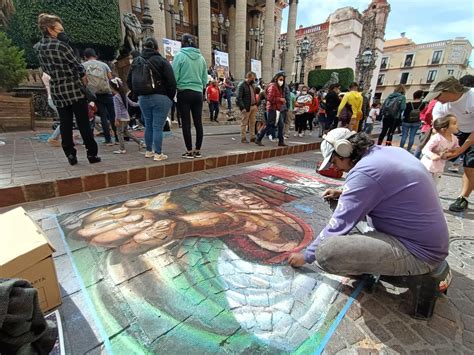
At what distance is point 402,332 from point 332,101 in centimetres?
686

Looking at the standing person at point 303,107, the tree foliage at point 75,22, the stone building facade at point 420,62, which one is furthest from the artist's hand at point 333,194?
the stone building facade at point 420,62

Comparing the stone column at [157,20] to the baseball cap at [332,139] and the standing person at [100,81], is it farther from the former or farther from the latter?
the baseball cap at [332,139]

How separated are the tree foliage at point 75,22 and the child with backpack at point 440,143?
466 inches

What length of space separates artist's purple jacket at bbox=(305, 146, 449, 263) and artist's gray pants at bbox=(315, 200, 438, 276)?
55 millimetres

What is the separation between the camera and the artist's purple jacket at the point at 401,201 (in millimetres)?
1410

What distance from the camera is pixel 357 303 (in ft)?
5.30

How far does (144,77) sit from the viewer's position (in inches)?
138

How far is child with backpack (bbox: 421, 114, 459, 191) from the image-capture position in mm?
2941

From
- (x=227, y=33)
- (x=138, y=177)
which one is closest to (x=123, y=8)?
(x=227, y=33)

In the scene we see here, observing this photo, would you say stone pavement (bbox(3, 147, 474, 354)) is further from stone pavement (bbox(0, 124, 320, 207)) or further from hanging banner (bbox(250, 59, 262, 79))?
hanging banner (bbox(250, 59, 262, 79))

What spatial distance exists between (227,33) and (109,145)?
22.7 meters

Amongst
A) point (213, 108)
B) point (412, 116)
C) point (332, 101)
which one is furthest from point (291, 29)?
point (412, 116)

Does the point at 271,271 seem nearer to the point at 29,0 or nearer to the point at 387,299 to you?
the point at 387,299

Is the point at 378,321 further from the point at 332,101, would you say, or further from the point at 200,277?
the point at 332,101
